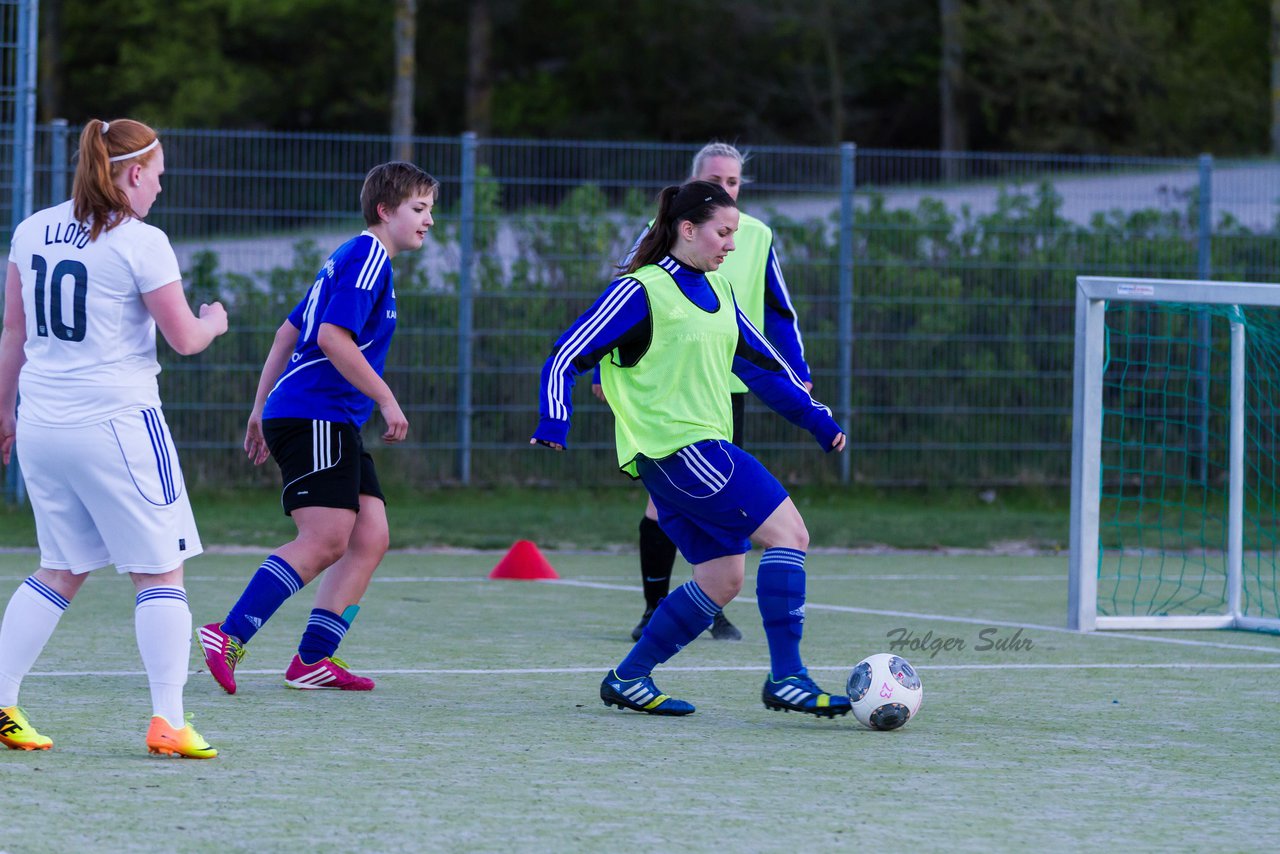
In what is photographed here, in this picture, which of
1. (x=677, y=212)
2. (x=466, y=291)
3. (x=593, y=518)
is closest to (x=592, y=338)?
(x=677, y=212)

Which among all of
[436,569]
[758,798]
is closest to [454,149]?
[436,569]

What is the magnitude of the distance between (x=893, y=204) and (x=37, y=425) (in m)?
9.93

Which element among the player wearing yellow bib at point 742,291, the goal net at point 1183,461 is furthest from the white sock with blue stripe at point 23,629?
the goal net at point 1183,461

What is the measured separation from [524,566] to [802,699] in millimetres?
4743

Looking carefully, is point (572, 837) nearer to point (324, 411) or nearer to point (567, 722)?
point (567, 722)

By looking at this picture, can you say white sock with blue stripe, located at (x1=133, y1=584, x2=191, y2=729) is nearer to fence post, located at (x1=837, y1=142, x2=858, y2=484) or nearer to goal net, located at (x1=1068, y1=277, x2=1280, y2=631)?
goal net, located at (x1=1068, y1=277, x2=1280, y2=631)

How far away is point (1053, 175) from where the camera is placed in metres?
14.0

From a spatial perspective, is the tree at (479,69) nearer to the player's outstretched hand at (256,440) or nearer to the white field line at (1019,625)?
the white field line at (1019,625)

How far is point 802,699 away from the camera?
5.51 m

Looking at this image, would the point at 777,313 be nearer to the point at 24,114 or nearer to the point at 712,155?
the point at 712,155

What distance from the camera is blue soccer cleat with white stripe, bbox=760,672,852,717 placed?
550 cm

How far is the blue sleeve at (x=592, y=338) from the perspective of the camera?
543cm

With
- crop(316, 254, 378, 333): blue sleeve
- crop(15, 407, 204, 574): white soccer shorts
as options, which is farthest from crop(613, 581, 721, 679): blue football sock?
crop(15, 407, 204, 574): white soccer shorts

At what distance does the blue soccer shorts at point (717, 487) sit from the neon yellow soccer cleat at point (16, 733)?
192 cm
